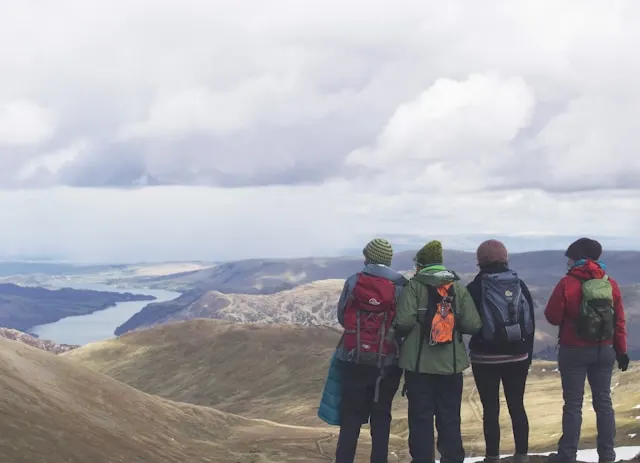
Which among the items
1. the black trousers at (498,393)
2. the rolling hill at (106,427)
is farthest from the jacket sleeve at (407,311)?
the rolling hill at (106,427)

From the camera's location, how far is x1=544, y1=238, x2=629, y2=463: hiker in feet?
40.5

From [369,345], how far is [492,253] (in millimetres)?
2905

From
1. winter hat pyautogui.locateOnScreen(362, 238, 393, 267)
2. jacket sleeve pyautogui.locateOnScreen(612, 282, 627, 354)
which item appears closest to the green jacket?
winter hat pyautogui.locateOnScreen(362, 238, 393, 267)

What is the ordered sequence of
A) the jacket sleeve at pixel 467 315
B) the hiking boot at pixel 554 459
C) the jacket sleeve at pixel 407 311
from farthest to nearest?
the hiking boot at pixel 554 459
the jacket sleeve at pixel 467 315
the jacket sleeve at pixel 407 311

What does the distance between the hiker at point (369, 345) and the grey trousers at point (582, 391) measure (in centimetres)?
335

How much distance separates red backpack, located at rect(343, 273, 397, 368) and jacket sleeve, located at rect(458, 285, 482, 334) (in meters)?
1.21

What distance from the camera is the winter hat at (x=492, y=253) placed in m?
12.5

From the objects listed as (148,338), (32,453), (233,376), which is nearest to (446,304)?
(32,453)

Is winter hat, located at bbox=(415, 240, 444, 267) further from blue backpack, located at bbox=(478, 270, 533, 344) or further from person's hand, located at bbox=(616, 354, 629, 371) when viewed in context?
person's hand, located at bbox=(616, 354, 629, 371)

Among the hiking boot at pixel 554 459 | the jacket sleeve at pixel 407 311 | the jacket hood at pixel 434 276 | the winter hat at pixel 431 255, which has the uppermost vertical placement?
the winter hat at pixel 431 255

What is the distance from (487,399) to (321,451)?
1620 centimetres

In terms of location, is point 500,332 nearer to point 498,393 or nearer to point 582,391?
point 498,393

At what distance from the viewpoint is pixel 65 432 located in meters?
18.8

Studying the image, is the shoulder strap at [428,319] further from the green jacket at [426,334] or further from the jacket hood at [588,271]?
the jacket hood at [588,271]
